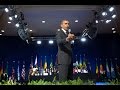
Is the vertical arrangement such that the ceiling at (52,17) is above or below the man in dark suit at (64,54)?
above

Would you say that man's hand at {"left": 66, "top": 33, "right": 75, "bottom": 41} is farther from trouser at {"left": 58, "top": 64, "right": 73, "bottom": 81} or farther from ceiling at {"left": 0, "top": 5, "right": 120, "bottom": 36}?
ceiling at {"left": 0, "top": 5, "right": 120, "bottom": 36}

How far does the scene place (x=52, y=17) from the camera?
431 inches

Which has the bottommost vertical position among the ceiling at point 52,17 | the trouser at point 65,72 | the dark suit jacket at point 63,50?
the trouser at point 65,72

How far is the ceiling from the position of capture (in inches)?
384

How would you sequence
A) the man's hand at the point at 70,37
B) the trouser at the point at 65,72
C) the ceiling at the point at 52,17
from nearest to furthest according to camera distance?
the man's hand at the point at 70,37, the trouser at the point at 65,72, the ceiling at the point at 52,17

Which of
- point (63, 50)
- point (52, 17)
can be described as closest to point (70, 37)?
point (63, 50)

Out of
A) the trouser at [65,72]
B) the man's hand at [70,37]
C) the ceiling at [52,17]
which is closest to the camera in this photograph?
the man's hand at [70,37]

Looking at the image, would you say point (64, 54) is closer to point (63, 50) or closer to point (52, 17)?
point (63, 50)

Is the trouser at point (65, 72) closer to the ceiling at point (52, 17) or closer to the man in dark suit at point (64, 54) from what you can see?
the man in dark suit at point (64, 54)

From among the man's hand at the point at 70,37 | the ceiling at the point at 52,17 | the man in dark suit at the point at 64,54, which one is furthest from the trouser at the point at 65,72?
the ceiling at the point at 52,17

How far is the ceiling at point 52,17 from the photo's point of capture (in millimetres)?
9750

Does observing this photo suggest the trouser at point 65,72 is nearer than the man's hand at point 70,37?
No
